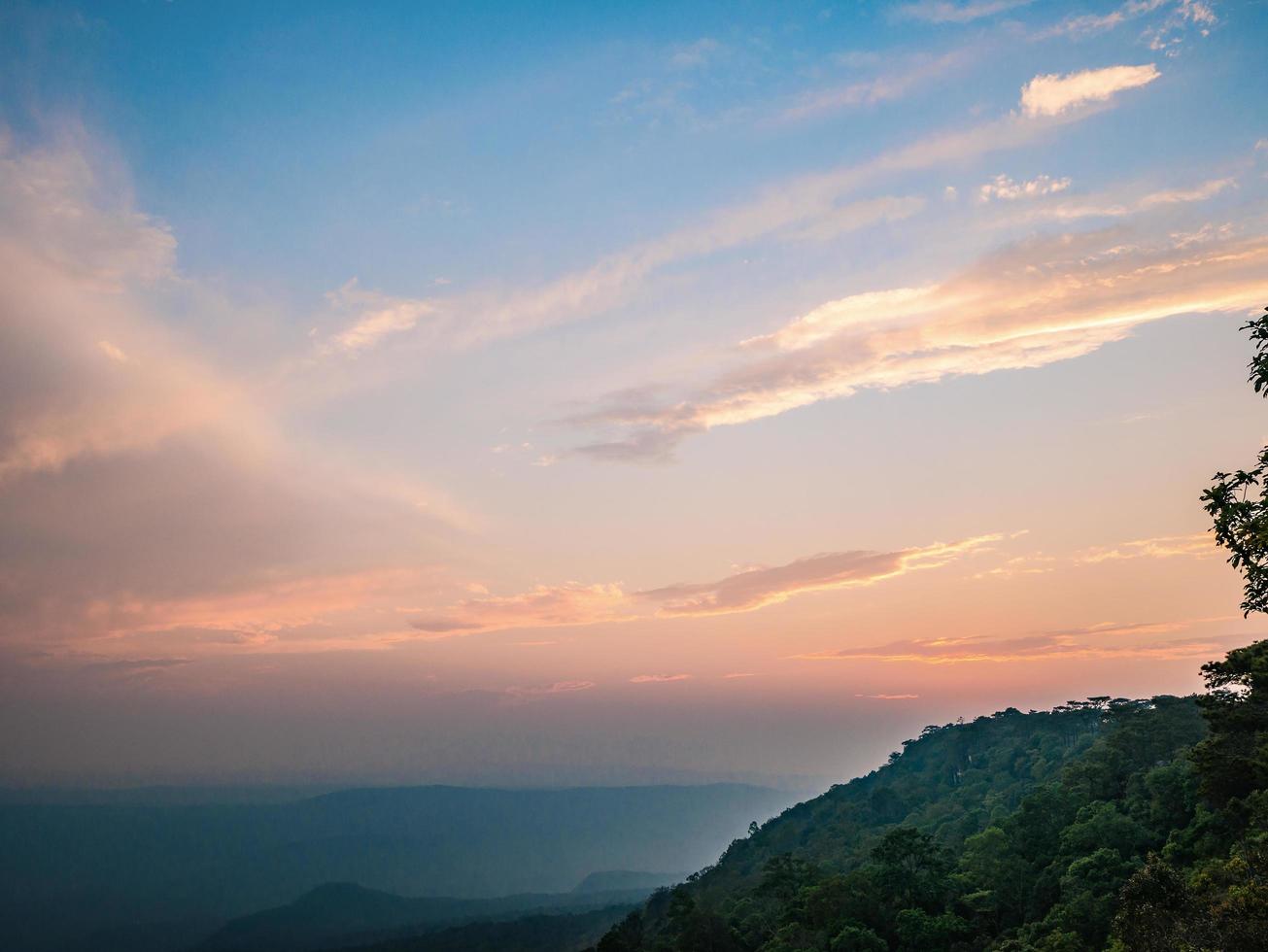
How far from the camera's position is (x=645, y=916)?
5039 inches

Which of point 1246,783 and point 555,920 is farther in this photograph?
point 555,920

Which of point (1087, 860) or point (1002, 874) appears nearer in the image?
point (1087, 860)

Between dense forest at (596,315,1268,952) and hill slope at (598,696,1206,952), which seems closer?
dense forest at (596,315,1268,952)

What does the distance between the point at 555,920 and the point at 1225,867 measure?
197m

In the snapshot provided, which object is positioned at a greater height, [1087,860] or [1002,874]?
[1087,860]

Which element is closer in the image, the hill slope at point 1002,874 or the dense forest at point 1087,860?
the dense forest at point 1087,860

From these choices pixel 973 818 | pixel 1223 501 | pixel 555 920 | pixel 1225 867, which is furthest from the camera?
pixel 555 920

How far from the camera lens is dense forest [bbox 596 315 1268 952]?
918 inches

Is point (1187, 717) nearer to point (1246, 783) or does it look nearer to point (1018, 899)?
point (1018, 899)

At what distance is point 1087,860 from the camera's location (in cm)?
4572

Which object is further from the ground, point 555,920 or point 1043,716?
point 1043,716

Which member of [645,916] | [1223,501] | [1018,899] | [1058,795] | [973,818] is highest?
[1223,501]

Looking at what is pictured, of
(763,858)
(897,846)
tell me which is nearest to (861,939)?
(897,846)

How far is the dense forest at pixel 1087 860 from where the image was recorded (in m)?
23.3
